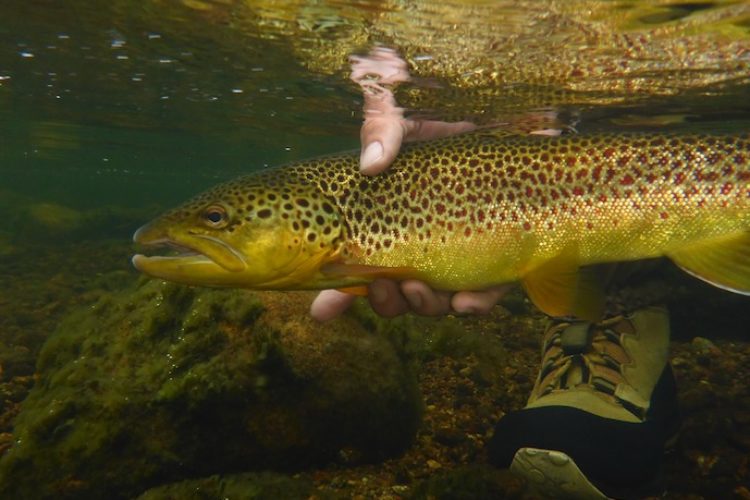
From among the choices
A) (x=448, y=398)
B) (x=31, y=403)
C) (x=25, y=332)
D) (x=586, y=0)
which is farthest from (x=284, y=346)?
(x=25, y=332)

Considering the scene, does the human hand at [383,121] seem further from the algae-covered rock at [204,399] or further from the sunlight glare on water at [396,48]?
the algae-covered rock at [204,399]

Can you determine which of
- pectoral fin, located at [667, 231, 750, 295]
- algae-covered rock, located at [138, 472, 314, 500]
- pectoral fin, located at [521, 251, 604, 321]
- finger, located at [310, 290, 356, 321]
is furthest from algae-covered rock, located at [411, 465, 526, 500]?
pectoral fin, located at [667, 231, 750, 295]

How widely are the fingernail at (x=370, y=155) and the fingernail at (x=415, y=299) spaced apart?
100 cm

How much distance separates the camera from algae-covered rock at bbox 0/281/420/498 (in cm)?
378

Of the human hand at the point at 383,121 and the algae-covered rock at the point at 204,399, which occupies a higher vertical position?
the human hand at the point at 383,121

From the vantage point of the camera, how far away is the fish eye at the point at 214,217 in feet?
10.4

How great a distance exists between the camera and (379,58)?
7492 millimetres

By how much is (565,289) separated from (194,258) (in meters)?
2.46

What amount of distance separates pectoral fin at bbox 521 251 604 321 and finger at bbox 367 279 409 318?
932mm

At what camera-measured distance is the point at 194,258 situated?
10.1 feet

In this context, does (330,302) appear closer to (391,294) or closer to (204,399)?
(391,294)

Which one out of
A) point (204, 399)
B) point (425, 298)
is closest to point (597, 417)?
point (425, 298)

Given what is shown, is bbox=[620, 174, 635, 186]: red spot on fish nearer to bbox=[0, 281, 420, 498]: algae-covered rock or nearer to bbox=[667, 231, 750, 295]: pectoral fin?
bbox=[667, 231, 750, 295]: pectoral fin

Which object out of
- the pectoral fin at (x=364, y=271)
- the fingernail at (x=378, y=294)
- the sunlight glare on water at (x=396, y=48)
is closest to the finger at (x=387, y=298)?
the fingernail at (x=378, y=294)
